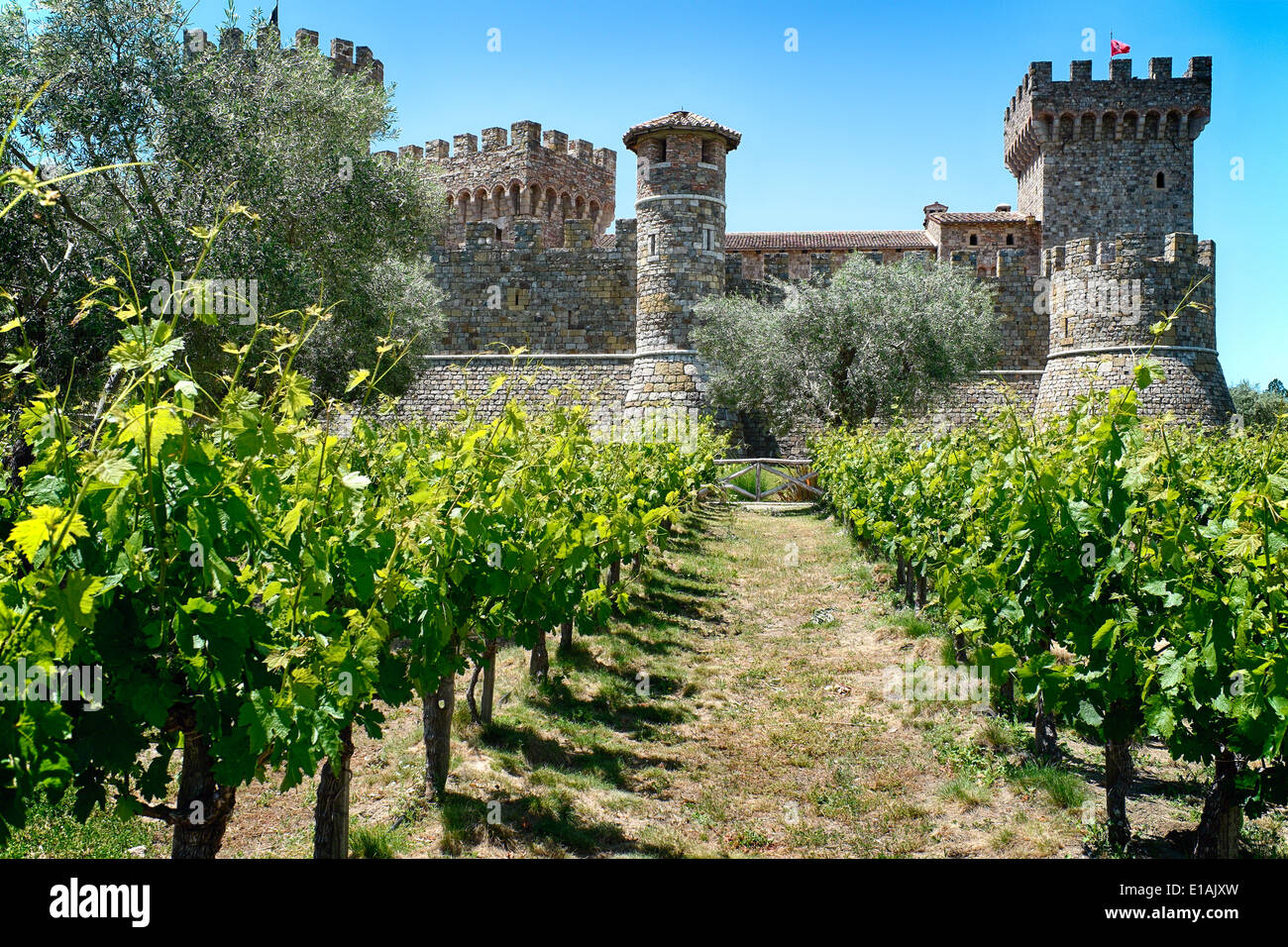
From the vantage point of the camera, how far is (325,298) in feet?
44.2

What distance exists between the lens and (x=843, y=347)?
63.6 feet

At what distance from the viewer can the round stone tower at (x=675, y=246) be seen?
63.5ft

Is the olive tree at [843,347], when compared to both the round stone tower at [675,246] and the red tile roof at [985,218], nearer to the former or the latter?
the round stone tower at [675,246]

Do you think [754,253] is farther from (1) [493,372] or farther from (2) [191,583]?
(2) [191,583]

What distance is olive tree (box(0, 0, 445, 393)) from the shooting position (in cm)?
1053

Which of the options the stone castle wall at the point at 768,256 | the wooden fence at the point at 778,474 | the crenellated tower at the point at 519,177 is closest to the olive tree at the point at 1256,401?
the stone castle wall at the point at 768,256

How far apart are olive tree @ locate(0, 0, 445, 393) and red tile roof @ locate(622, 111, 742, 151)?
295 inches

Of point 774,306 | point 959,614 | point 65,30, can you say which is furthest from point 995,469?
point 774,306

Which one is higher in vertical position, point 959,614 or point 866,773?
point 959,614

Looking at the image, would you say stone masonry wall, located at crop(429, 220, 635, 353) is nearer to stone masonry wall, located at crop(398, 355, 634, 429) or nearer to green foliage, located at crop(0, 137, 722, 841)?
stone masonry wall, located at crop(398, 355, 634, 429)

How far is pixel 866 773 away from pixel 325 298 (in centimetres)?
1120

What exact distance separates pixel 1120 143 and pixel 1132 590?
101 ft

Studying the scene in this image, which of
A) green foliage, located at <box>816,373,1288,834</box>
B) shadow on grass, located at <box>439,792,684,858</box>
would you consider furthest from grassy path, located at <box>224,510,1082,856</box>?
green foliage, located at <box>816,373,1288,834</box>
